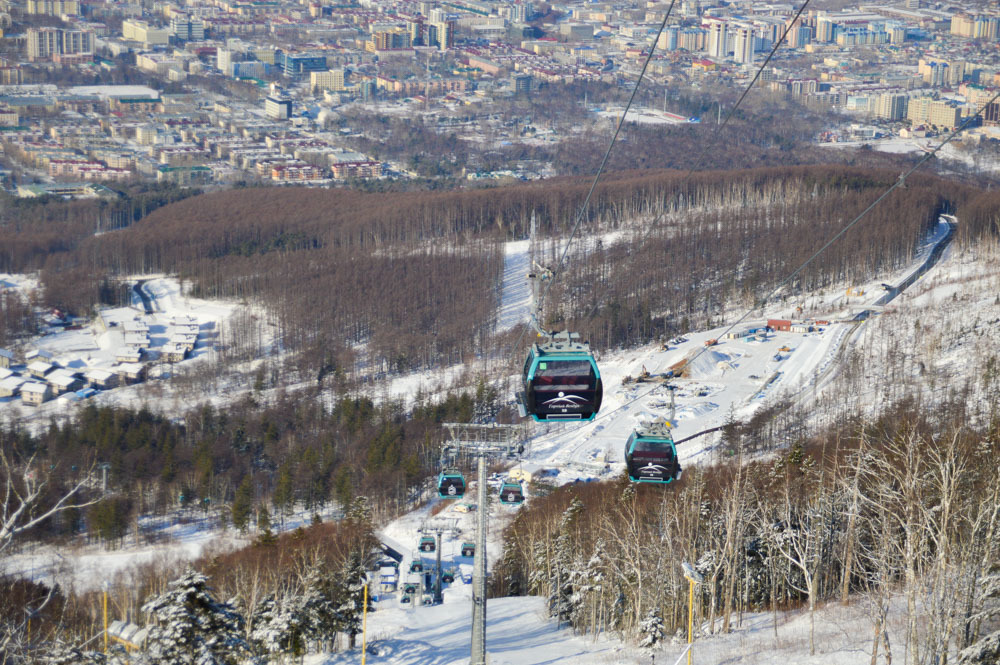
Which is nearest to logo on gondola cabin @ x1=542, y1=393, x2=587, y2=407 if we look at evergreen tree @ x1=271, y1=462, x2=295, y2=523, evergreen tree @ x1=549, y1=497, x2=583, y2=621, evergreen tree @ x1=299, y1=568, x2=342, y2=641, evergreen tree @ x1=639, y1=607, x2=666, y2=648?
evergreen tree @ x1=639, y1=607, x2=666, y2=648

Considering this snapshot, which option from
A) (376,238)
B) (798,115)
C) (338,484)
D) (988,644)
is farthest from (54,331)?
(798,115)

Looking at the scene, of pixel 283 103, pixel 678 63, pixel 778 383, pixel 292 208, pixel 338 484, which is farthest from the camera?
pixel 678 63

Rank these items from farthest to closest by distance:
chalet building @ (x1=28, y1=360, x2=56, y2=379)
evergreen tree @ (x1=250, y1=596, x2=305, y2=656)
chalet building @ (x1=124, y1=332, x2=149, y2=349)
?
chalet building @ (x1=124, y1=332, x2=149, y2=349) → chalet building @ (x1=28, y1=360, x2=56, y2=379) → evergreen tree @ (x1=250, y1=596, x2=305, y2=656)

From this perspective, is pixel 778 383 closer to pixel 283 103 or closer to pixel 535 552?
pixel 535 552

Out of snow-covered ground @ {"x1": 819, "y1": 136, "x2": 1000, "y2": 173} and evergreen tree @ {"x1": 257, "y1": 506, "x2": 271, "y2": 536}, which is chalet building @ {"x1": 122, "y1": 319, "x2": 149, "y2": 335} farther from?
snow-covered ground @ {"x1": 819, "y1": 136, "x2": 1000, "y2": 173}

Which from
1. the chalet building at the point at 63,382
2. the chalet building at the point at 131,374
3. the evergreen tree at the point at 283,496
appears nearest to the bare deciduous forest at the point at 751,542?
the evergreen tree at the point at 283,496

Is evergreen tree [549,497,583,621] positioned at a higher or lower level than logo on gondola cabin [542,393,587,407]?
lower

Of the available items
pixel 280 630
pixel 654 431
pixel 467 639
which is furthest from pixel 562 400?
pixel 467 639
